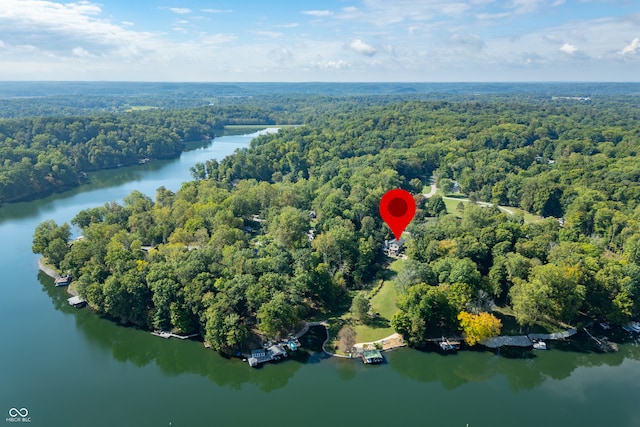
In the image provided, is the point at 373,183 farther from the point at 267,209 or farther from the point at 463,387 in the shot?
the point at 463,387

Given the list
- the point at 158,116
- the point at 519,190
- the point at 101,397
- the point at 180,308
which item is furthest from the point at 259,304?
the point at 158,116

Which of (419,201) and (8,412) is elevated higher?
(419,201)

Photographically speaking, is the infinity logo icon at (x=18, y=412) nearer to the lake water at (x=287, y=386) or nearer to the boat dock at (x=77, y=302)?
the lake water at (x=287, y=386)

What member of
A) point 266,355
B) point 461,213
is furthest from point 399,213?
point 461,213

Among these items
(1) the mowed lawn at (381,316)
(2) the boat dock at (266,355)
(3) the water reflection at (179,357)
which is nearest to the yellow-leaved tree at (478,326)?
(1) the mowed lawn at (381,316)

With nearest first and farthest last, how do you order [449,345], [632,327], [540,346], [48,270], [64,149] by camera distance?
1. [449,345]
2. [540,346]
3. [632,327]
4. [48,270]
5. [64,149]

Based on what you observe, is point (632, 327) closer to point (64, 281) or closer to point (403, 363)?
point (403, 363)

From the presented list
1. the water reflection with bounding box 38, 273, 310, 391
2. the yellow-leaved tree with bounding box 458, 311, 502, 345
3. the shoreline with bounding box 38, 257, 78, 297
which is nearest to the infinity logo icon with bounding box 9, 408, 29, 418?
the water reflection with bounding box 38, 273, 310, 391
